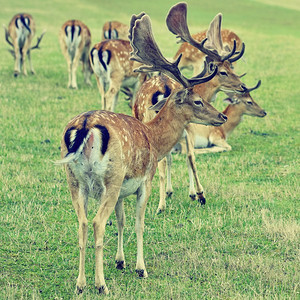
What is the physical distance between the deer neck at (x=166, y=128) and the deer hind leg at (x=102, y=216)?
3.08ft

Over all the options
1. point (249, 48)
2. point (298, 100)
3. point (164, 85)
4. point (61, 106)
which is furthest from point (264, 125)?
point (249, 48)

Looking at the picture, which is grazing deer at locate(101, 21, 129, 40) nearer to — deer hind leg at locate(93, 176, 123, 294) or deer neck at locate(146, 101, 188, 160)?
deer neck at locate(146, 101, 188, 160)

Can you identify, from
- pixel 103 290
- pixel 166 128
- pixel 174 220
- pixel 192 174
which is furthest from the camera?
pixel 192 174

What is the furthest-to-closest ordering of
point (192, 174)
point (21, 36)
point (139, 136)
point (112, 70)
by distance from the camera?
point (21, 36) < point (112, 70) < point (192, 174) < point (139, 136)

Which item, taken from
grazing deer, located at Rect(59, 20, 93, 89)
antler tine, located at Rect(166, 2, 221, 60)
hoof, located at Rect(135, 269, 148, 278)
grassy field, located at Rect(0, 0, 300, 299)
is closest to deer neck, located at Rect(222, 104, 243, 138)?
grassy field, located at Rect(0, 0, 300, 299)

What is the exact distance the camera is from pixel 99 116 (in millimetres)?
4555

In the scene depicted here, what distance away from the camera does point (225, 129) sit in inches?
392

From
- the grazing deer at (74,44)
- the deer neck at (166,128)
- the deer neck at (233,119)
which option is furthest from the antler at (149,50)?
the grazing deer at (74,44)

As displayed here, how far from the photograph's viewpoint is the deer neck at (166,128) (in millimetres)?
5398

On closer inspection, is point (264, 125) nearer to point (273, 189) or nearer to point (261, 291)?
point (273, 189)

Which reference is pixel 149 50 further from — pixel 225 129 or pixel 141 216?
pixel 225 129

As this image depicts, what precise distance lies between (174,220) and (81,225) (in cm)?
201

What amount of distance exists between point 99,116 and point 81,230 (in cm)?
82

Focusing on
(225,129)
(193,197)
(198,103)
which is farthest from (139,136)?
(225,129)
